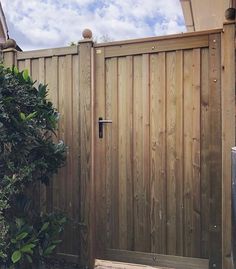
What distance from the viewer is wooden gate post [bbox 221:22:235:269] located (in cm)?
274

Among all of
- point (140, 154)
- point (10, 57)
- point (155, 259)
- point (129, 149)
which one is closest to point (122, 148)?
Result: point (129, 149)

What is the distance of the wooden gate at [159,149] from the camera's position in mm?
2850

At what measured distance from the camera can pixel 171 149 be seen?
117 inches

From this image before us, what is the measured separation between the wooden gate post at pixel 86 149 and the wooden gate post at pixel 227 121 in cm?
108

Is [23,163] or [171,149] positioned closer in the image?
[23,163]

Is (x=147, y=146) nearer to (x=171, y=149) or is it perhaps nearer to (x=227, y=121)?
(x=171, y=149)

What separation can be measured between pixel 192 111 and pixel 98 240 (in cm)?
133

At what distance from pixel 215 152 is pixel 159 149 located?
437 mm

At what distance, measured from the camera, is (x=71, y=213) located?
326 centimetres

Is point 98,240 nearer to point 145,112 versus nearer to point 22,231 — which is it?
point 22,231

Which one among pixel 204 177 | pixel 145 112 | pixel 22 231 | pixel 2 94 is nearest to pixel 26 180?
pixel 22 231

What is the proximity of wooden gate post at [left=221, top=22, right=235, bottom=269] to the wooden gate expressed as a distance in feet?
0.14

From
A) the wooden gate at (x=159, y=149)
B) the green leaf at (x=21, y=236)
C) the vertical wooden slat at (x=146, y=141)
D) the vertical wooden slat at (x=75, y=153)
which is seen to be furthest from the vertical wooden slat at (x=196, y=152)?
the green leaf at (x=21, y=236)

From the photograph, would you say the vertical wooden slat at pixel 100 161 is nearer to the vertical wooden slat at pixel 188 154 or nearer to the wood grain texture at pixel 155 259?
the wood grain texture at pixel 155 259
